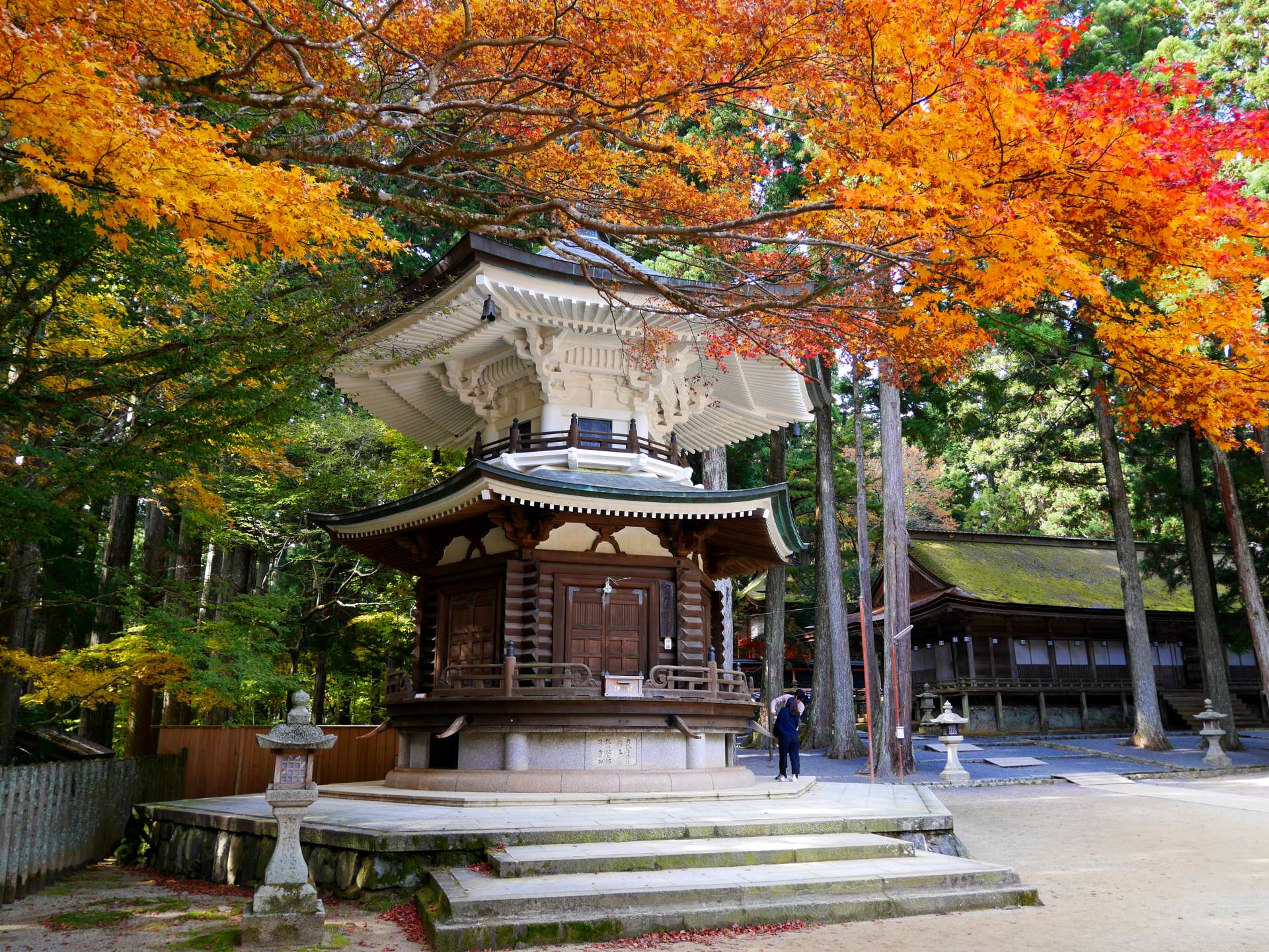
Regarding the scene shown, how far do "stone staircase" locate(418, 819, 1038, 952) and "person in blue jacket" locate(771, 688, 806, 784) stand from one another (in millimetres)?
5159

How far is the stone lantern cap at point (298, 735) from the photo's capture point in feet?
23.6

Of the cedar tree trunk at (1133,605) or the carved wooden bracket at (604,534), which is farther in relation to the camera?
the cedar tree trunk at (1133,605)

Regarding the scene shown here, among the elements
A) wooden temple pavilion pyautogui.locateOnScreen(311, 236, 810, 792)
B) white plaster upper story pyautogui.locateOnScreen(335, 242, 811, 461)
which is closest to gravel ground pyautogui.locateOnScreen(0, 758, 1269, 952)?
wooden temple pavilion pyautogui.locateOnScreen(311, 236, 810, 792)

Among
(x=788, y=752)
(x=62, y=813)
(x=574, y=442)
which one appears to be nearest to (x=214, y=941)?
(x=62, y=813)

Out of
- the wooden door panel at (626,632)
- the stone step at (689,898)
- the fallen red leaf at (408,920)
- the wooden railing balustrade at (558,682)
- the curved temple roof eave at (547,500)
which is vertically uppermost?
the curved temple roof eave at (547,500)

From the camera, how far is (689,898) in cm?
686

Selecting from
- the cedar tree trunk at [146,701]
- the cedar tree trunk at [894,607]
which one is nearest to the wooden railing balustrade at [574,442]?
the cedar tree trunk at [894,607]

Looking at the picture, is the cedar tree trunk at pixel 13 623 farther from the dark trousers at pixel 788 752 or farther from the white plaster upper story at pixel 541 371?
the dark trousers at pixel 788 752

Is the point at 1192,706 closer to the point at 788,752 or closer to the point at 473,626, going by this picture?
the point at 788,752

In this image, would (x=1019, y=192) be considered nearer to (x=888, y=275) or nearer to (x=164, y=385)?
(x=888, y=275)

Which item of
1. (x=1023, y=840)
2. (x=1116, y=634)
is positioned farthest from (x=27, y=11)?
(x=1116, y=634)

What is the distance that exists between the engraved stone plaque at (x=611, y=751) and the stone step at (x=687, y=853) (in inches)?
149

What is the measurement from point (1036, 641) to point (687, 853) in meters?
23.8

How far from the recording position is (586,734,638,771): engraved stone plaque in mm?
12266
